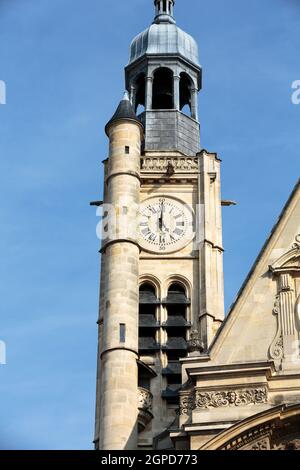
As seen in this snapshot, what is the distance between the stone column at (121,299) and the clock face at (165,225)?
1.68 m

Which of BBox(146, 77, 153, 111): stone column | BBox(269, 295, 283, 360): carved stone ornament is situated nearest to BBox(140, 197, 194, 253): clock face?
BBox(146, 77, 153, 111): stone column

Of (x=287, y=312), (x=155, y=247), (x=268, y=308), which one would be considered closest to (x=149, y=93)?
(x=155, y=247)

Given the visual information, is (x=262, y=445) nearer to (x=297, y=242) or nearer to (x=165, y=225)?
(x=297, y=242)

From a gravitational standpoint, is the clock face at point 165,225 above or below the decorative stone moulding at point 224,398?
above

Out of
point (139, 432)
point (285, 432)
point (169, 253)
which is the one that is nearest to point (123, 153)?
point (169, 253)

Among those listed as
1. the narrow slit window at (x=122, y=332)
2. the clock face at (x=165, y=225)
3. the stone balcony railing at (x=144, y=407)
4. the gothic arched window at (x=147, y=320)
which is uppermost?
the clock face at (x=165, y=225)

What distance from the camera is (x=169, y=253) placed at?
36.4m

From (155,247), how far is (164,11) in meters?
9.75

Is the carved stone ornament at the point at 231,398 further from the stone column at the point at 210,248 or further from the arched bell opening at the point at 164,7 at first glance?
the arched bell opening at the point at 164,7

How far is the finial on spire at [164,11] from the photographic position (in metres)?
42.9

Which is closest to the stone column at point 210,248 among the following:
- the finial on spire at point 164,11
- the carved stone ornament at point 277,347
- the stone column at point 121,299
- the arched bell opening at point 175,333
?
the arched bell opening at point 175,333

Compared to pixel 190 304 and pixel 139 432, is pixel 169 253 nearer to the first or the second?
pixel 190 304

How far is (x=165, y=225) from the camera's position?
36.8 metres

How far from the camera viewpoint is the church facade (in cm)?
2647
